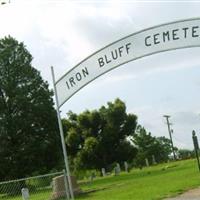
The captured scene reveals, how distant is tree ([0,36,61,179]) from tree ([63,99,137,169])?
11089 millimetres

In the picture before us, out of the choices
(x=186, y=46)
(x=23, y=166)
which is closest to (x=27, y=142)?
(x=23, y=166)

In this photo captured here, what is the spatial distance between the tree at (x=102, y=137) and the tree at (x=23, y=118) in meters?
11.1

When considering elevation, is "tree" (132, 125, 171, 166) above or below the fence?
above

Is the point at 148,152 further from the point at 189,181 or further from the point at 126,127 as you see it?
the point at 189,181

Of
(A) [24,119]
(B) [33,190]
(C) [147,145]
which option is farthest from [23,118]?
(C) [147,145]

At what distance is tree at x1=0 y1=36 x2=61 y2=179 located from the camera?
173ft

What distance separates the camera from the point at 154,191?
25656mm

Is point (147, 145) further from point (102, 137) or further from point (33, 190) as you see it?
point (33, 190)

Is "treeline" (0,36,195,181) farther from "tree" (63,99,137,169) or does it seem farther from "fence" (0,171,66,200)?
"fence" (0,171,66,200)

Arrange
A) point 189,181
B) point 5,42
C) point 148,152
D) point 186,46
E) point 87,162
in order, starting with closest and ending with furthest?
point 186,46 → point 189,181 → point 5,42 → point 87,162 → point 148,152

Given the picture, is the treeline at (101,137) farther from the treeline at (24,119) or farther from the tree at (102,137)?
the treeline at (24,119)

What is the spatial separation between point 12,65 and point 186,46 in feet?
129

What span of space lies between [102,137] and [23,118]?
1515 centimetres

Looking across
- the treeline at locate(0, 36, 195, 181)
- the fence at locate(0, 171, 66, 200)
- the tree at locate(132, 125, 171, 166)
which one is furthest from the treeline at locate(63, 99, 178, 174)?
the fence at locate(0, 171, 66, 200)
